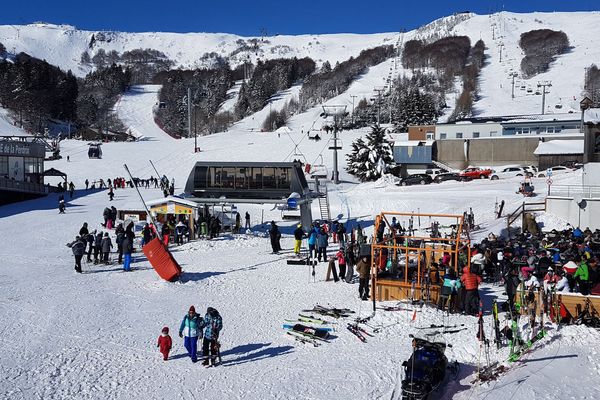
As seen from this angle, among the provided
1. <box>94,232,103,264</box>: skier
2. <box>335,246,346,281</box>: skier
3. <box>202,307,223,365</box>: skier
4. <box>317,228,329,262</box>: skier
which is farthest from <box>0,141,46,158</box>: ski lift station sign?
<box>202,307,223,365</box>: skier

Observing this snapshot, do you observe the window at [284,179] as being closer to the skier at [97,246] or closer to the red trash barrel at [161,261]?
the skier at [97,246]

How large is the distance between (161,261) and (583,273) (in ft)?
34.5

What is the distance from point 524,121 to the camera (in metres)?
56.9

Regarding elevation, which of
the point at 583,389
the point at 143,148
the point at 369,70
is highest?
the point at 369,70

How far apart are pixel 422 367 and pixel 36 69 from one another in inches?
4530

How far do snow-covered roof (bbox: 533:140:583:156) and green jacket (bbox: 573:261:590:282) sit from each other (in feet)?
103

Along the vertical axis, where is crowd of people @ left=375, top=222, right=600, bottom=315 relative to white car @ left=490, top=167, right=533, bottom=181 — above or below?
below

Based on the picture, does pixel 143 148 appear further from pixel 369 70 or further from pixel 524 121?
pixel 369 70

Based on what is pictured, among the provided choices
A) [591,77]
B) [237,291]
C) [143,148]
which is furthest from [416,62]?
[237,291]

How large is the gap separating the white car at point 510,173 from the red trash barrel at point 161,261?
89.4ft

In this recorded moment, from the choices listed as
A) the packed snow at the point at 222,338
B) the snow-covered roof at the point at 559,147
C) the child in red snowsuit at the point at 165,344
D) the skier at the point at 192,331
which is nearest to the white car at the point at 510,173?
the snow-covered roof at the point at 559,147

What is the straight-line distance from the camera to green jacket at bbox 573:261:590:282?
513 inches

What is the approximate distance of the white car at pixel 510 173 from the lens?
125ft

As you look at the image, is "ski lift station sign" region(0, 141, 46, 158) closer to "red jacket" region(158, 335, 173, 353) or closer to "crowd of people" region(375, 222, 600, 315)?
"crowd of people" region(375, 222, 600, 315)
